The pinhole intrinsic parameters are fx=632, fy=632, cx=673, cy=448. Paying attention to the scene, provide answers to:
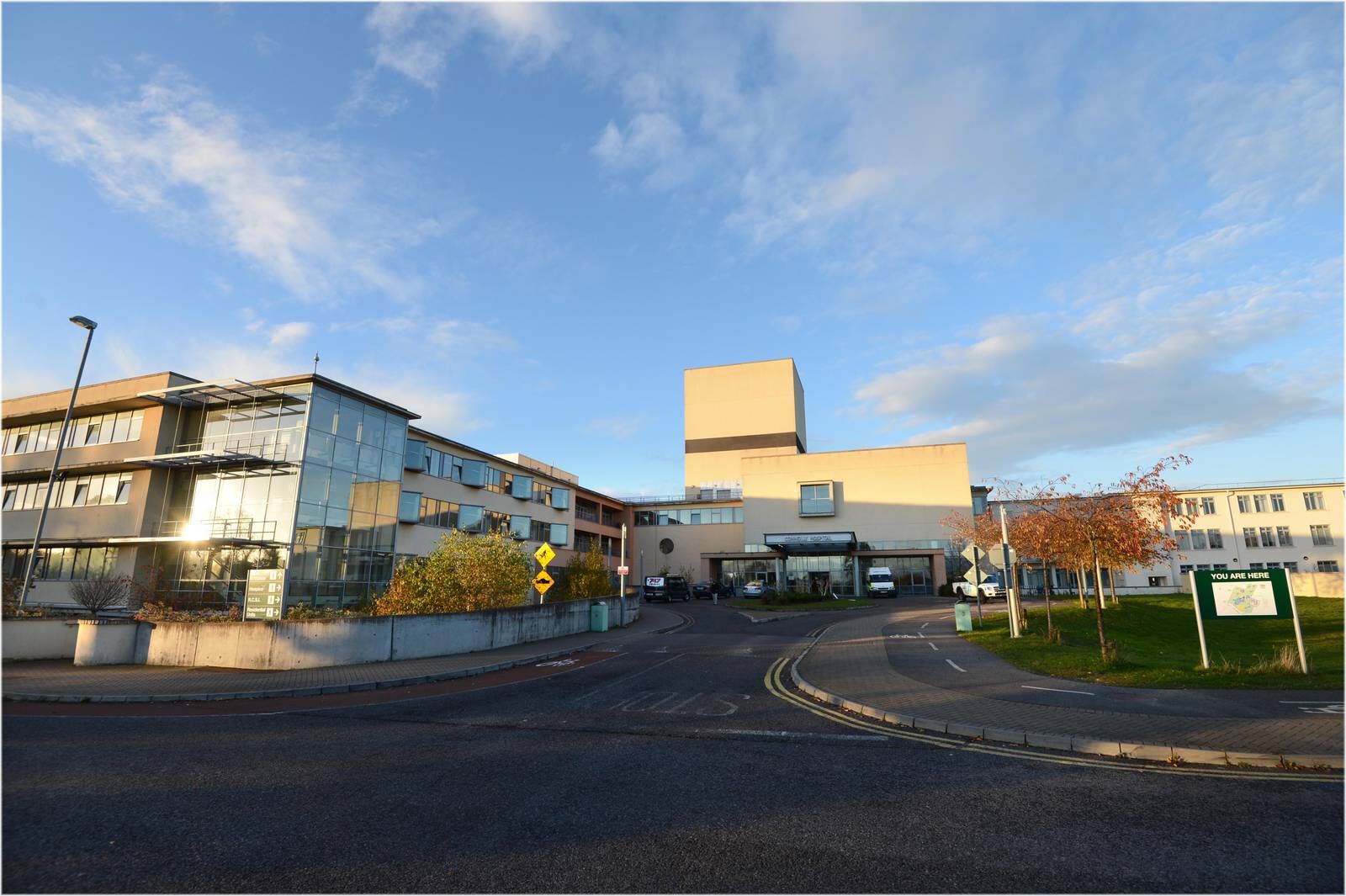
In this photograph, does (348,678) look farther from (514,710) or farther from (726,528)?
(726,528)

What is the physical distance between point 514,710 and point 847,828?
291 inches

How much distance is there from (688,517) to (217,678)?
51542 mm

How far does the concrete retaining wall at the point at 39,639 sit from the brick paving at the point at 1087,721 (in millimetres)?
20464

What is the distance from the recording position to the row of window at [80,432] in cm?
3089

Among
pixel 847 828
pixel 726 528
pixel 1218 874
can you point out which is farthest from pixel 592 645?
pixel 726 528

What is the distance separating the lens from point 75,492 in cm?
3194

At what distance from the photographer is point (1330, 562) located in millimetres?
52188

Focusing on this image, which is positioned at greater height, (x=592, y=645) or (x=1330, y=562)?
(x=1330, y=562)

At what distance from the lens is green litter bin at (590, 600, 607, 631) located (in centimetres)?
2555

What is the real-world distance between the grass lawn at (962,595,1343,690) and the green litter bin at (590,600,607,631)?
44.0 feet

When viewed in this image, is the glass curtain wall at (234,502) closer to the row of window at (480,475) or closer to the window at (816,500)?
the row of window at (480,475)

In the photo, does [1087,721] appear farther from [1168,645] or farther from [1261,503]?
[1261,503]

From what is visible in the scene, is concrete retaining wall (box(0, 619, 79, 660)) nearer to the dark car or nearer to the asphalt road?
the asphalt road

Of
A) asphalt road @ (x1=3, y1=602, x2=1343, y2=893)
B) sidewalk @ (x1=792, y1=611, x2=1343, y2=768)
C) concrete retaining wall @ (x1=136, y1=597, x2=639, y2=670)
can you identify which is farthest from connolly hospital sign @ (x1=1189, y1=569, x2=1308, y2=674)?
concrete retaining wall @ (x1=136, y1=597, x2=639, y2=670)
